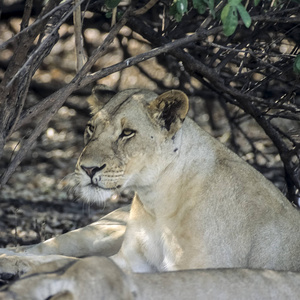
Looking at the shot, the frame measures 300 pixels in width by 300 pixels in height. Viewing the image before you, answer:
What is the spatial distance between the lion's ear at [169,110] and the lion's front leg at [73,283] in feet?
3.56

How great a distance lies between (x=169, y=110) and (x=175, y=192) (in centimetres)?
48

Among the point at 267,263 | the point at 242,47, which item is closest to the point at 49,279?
the point at 267,263

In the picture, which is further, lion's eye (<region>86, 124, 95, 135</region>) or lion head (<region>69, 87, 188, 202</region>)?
lion's eye (<region>86, 124, 95, 135</region>)

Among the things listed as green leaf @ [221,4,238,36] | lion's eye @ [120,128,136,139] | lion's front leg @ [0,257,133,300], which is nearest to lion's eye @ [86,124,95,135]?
lion's eye @ [120,128,136,139]

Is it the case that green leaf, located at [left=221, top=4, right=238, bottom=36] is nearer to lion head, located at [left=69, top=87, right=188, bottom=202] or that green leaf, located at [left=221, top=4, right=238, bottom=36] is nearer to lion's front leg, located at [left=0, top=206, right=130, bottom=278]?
lion head, located at [left=69, top=87, right=188, bottom=202]

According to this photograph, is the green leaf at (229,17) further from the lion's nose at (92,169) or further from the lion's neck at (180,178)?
the lion's nose at (92,169)

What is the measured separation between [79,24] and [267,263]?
5.52ft

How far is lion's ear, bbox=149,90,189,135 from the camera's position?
3941 mm

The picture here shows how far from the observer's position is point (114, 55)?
754 centimetres

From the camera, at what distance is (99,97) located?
442 centimetres

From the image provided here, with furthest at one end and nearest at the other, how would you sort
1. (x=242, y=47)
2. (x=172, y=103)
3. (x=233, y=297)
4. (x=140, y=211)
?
(x=242, y=47) < (x=140, y=211) < (x=172, y=103) < (x=233, y=297)

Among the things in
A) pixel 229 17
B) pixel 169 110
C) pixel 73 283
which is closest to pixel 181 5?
pixel 229 17

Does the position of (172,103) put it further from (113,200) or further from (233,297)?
(113,200)

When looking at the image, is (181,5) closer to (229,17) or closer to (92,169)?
(229,17)
